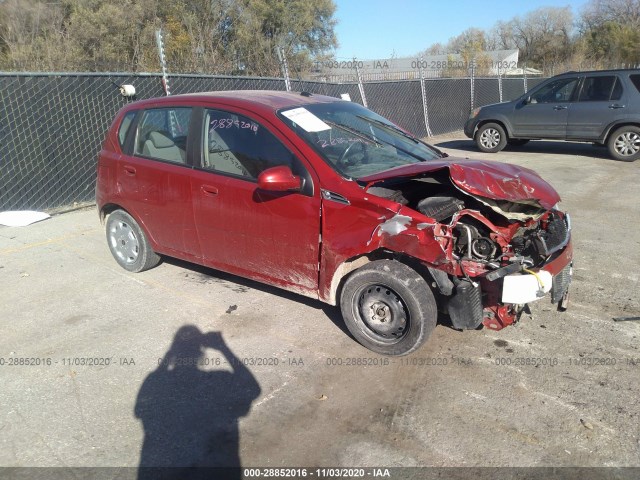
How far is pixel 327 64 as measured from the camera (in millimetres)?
15625

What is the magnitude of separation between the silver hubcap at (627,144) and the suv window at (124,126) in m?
10.4

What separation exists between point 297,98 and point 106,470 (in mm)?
3235

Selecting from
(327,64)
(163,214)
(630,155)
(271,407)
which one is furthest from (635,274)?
(327,64)

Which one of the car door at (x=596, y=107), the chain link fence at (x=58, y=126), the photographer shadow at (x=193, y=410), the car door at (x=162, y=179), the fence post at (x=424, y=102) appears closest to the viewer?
the photographer shadow at (x=193, y=410)

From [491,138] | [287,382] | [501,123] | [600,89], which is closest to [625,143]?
→ [600,89]

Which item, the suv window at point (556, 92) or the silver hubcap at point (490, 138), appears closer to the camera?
the suv window at point (556, 92)

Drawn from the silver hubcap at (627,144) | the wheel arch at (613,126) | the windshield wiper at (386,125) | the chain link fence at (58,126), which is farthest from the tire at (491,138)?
the windshield wiper at (386,125)

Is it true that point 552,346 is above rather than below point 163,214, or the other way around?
below

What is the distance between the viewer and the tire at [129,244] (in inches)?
209

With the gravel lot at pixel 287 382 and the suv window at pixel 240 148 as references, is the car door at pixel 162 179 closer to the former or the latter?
the suv window at pixel 240 148

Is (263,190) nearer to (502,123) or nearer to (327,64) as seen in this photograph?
(502,123)

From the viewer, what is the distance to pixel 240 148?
14.1 feet

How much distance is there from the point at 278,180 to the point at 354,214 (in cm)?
58

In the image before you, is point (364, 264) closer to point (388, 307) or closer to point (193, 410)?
point (388, 307)
